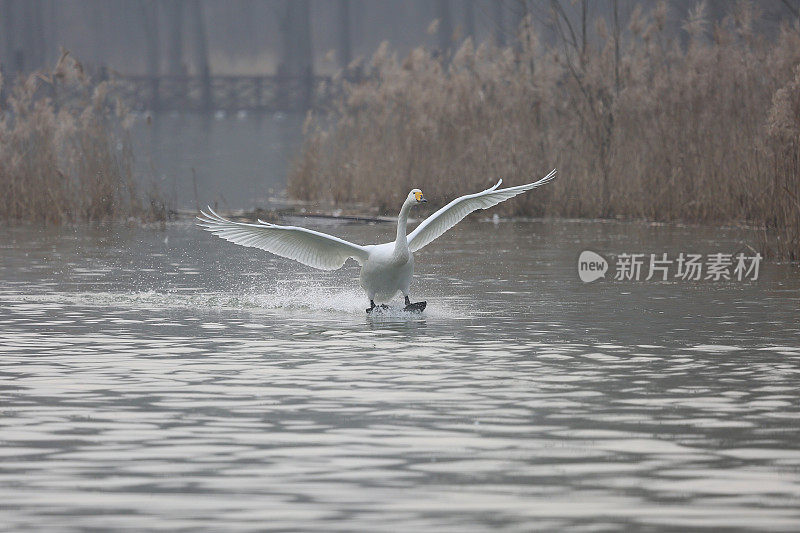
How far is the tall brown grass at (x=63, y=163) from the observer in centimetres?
2069

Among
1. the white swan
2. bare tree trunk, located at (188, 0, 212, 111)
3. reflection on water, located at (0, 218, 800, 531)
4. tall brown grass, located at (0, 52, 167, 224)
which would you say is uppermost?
bare tree trunk, located at (188, 0, 212, 111)

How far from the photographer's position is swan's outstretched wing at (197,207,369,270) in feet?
42.6

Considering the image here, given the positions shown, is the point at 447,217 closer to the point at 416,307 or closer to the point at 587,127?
the point at 416,307

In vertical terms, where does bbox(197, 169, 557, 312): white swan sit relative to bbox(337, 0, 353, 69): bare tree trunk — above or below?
below

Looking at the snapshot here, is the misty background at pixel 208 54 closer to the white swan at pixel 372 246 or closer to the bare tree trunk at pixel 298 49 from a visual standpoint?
the bare tree trunk at pixel 298 49

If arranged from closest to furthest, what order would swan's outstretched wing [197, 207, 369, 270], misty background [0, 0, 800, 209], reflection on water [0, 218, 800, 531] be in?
reflection on water [0, 218, 800, 531] < swan's outstretched wing [197, 207, 369, 270] < misty background [0, 0, 800, 209]

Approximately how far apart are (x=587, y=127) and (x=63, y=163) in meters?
6.67

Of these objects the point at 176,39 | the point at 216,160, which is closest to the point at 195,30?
the point at 176,39

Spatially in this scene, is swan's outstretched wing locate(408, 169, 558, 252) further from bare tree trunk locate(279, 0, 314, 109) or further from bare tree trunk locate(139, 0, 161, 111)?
bare tree trunk locate(139, 0, 161, 111)

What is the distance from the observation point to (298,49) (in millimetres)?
82438

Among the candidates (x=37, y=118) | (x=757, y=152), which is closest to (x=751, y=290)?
(x=757, y=152)

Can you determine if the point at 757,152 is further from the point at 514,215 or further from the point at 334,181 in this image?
the point at 334,181

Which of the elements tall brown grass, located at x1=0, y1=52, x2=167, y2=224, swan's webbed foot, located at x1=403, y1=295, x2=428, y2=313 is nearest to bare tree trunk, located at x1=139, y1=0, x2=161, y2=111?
tall brown grass, located at x1=0, y1=52, x2=167, y2=224

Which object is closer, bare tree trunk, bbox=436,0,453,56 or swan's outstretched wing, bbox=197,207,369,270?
swan's outstretched wing, bbox=197,207,369,270
